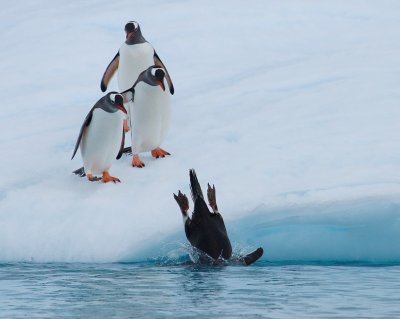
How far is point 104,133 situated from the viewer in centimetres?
672

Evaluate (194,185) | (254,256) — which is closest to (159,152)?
(194,185)

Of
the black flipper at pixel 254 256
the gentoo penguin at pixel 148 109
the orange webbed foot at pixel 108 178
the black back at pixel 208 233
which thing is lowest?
the black flipper at pixel 254 256

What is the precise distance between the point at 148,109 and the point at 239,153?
65 centimetres

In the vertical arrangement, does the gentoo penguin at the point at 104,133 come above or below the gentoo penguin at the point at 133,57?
below

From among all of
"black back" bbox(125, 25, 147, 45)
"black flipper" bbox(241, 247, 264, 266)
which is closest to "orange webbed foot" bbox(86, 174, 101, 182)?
"black back" bbox(125, 25, 147, 45)

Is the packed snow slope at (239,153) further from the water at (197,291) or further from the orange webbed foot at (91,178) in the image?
the water at (197,291)

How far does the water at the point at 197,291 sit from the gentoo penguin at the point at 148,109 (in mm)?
1259

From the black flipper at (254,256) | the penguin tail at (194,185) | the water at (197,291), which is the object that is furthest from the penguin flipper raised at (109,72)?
the black flipper at (254,256)

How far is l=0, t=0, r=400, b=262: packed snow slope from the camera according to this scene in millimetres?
5926

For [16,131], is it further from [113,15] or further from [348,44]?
[113,15]

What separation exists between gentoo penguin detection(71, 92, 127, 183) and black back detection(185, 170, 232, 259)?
41.2 inches

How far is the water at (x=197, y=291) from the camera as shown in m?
4.55

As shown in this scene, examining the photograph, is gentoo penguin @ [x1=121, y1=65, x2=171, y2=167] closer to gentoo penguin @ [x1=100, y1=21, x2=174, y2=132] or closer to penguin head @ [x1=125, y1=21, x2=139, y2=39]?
gentoo penguin @ [x1=100, y1=21, x2=174, y2=132]

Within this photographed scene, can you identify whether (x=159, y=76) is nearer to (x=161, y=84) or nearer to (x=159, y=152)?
(x=161, y=84)
